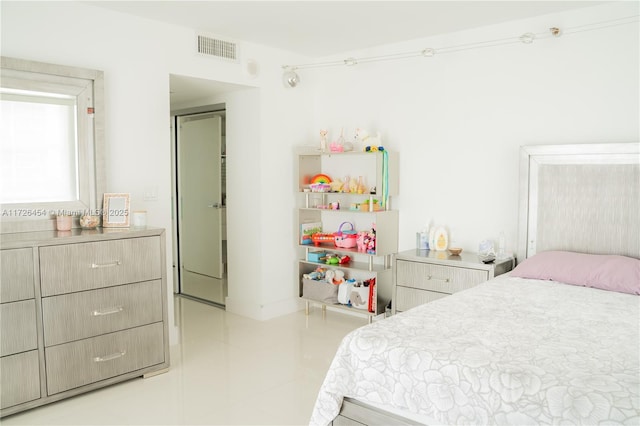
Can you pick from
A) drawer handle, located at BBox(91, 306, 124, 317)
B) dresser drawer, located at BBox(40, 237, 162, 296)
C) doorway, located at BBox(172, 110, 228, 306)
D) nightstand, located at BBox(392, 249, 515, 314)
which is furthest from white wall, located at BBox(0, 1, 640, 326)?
drawer handle, located at BBox(91, 306, 124, 317)

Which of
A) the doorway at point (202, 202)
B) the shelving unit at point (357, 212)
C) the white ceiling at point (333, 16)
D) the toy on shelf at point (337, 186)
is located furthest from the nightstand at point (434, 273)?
the doorway at point (202, 202)

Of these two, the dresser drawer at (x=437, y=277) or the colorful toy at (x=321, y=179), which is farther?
the colorful toy at (x=321, y=179)

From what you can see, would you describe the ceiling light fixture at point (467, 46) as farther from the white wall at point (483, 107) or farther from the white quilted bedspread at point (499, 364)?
the white quilted bedspread at point (499, 364)

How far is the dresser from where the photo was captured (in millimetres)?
2834

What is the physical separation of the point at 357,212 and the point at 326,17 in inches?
64.5

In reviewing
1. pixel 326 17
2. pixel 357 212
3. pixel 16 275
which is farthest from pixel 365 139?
pixel 16 275

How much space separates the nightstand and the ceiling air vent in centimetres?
218

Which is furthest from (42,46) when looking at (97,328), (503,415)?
(503,415)

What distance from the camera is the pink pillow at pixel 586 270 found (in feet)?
9.80

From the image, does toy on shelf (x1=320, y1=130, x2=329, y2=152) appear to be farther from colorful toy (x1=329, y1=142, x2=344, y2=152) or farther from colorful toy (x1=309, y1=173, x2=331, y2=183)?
colorful toy (x1=309, y1=173, x2=331, y2=183)

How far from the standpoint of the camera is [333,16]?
3.77 meters

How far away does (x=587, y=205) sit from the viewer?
3482mm

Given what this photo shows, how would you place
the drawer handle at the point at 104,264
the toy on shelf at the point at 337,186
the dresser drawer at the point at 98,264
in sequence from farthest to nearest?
the toy on shelf at the point at 337,186 < the drawer handle at the point at 104,264 < the dresser drawer at the point at 98,264

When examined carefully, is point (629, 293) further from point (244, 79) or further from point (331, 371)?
point (244, 79)
